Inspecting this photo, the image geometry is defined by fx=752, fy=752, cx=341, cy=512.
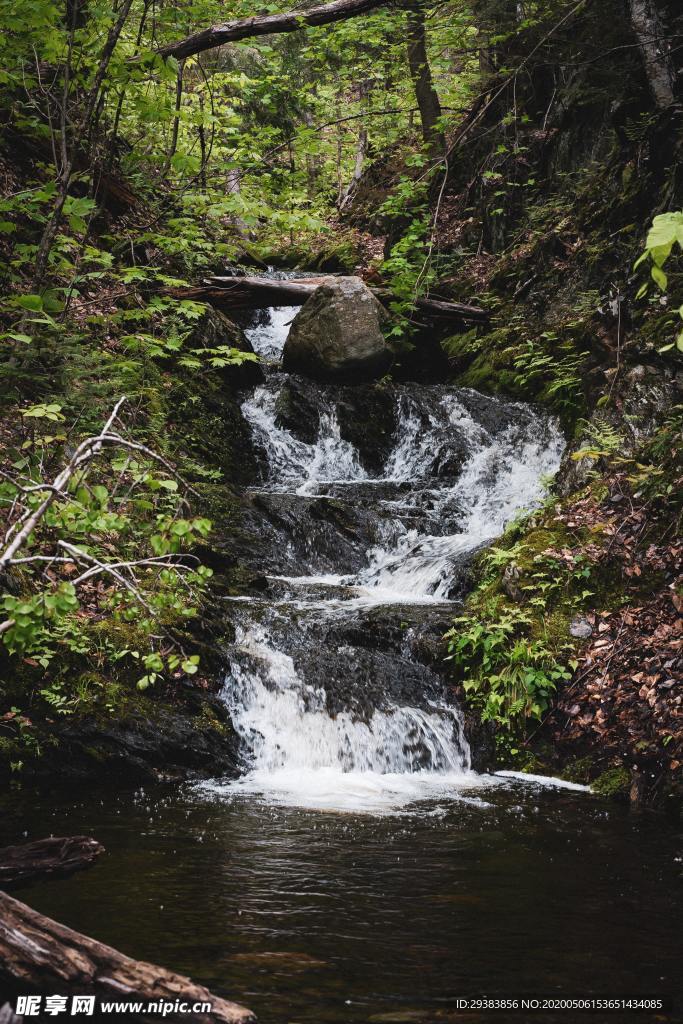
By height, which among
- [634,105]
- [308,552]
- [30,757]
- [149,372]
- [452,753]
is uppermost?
[634,105]

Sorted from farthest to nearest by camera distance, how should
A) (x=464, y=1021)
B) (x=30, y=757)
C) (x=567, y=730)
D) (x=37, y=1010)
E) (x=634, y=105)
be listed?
(x=634, y=105) → (x=567, y=730) → (x=30, y=757) → (x=464, y=1021) → (x=37, y=1010)

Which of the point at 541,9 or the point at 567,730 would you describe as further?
the point at 541,9

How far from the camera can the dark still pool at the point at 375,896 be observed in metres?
3.32

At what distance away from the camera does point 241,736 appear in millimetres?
7230

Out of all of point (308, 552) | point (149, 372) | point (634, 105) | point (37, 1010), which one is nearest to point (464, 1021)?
point (37, 1010)

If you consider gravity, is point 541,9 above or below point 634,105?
above

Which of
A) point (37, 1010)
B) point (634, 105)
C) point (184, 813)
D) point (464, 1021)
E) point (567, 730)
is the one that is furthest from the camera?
point (634, 105)

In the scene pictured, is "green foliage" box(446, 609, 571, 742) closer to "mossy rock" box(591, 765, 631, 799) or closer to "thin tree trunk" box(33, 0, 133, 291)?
"mossy rock" box(591, 765, 631, 799)

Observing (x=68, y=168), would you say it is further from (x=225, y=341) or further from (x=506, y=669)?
(x=225, y=341)

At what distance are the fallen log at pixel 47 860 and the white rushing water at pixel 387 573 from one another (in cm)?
273

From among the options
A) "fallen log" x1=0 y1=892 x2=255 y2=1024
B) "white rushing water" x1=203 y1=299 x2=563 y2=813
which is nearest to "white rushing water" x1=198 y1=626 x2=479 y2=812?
"white rushing water" x1=203 y1=299 x2=563 y2=813

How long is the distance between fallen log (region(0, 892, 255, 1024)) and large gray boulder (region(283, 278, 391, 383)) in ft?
41.9

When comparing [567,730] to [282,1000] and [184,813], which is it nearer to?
[184,813]

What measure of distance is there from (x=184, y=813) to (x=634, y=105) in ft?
38.5
